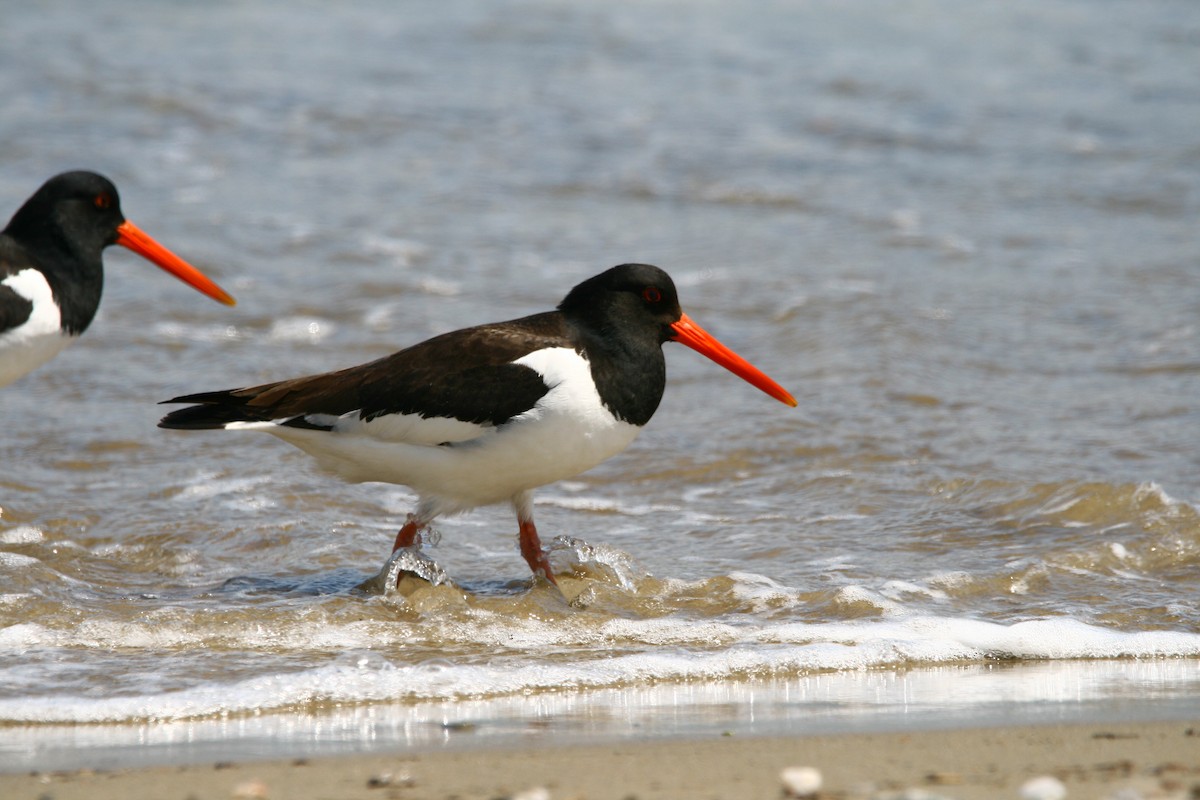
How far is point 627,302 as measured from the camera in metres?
5.57

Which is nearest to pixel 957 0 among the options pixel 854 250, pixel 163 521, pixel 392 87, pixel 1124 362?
pixel 392 87

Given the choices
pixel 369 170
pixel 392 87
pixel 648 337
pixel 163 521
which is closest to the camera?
pixel 648 337

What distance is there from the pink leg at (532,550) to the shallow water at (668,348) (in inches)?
3.8

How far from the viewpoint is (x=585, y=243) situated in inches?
452

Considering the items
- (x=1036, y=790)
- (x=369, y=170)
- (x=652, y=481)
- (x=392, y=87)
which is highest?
(x=392, y=87)

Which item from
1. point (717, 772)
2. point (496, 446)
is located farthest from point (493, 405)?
point (717, 772)

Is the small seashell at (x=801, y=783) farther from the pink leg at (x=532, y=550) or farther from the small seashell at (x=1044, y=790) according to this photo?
the pink leg at (x=532, y=550)

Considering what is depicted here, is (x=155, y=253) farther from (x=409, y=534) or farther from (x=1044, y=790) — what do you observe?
(x=1044, y=790)

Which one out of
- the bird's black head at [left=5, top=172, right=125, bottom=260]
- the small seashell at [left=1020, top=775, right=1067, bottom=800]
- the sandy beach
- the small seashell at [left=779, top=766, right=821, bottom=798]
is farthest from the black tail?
the small seashell at [left=1020, top=775, right=1067, bottom=800]

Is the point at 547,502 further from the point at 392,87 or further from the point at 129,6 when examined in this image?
the point at 129,6

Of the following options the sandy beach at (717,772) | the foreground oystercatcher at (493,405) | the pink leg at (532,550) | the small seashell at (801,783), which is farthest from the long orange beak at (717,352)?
the small seashell at (801,783)

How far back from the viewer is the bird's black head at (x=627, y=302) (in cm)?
554

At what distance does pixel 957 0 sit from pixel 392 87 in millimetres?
8937

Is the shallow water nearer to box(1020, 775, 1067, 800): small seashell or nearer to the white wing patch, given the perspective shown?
the white wing patch
